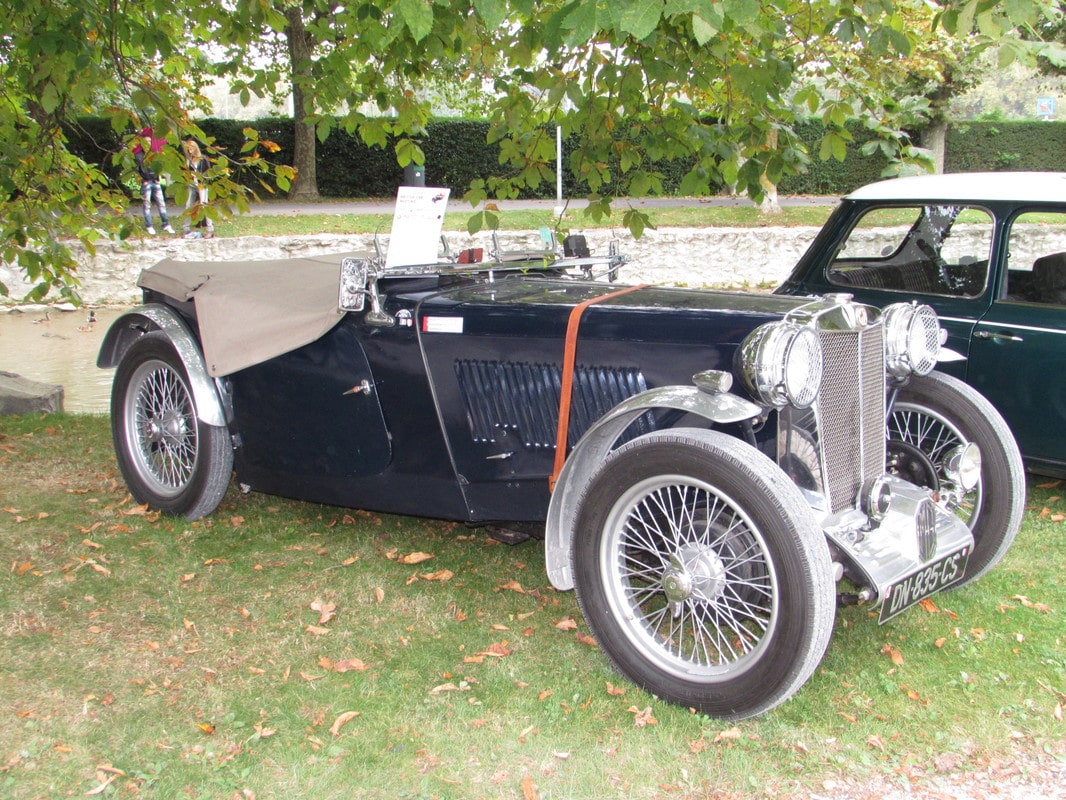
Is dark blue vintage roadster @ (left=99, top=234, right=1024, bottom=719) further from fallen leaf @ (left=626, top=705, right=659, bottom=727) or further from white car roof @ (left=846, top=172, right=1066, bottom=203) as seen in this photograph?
white car roof @ (left=846, top=172, right=1066, bottom=203)

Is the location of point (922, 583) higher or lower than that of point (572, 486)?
lower

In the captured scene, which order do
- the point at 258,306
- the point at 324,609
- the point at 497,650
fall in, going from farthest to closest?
the point at 258,306
the point at 324,609
the point at 497,650

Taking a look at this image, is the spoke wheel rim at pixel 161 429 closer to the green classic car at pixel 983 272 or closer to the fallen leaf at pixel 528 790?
the fallen leaf at pixel 528 790

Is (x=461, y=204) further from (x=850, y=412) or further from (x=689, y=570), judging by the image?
(x=689, y=570)

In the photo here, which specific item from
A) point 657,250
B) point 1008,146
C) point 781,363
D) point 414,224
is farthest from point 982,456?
point 1008,146

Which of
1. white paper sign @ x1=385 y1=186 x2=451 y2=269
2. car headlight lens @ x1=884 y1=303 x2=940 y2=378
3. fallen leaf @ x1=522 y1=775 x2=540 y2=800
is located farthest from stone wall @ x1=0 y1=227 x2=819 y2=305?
fallen leaf @ x1=522 y1=775 x2=540 y2=800

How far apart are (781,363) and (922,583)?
2.79ft

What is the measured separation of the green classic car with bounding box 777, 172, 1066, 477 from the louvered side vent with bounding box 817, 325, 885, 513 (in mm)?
1636

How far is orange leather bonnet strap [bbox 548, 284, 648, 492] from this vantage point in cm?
346

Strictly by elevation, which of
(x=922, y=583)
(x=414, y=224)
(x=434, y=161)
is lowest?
(x=922, y=583)

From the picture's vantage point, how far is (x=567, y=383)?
3494mm

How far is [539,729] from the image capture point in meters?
2.95

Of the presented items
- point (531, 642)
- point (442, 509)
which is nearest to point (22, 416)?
point (442, 509)

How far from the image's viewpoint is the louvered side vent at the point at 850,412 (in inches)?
125
